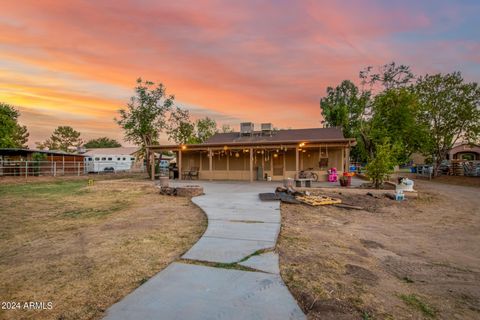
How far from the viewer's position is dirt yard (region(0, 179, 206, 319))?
2584 millimetres

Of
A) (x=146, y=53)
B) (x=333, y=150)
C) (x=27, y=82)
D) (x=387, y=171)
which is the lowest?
(x=387, y=171)

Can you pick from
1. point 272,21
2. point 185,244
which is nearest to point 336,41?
point 272,21

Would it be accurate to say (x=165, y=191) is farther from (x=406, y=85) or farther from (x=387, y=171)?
(x=406, y=85)

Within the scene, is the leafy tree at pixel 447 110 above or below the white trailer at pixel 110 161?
above

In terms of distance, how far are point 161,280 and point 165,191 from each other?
334 inches

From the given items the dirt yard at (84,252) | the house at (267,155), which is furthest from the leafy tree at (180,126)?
the dirt yard at (84,252)

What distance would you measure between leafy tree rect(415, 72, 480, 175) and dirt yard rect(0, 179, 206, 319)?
2499cm

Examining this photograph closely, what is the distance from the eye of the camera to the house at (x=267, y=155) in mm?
16109

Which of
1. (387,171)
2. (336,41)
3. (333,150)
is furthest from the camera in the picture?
(333,150)

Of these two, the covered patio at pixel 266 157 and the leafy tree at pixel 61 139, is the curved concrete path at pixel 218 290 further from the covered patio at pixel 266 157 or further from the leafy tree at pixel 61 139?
the leafy tree at pixel 61 139

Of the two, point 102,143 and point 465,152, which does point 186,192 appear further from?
point 102,143

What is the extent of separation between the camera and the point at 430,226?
657cm

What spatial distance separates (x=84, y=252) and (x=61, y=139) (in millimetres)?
78175

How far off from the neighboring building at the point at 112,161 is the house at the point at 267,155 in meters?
17.0
